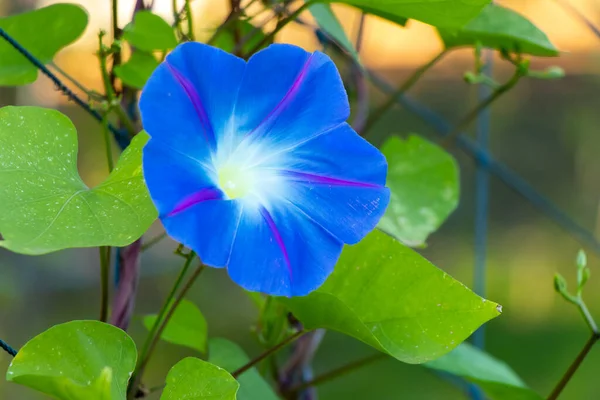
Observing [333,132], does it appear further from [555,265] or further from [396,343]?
[555,265]

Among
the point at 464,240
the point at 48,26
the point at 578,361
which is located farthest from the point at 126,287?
the point at 464,240

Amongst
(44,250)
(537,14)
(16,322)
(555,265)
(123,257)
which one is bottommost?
(16,322)

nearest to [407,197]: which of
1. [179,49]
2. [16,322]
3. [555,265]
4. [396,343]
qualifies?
[396,343]

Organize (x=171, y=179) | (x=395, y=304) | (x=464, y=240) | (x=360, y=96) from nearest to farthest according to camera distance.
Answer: (x=171, y=179)
(x=395, y=304)
(x=360, y=96)
(x=464, y=240)

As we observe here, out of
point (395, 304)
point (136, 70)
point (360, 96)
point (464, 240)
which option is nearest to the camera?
point (395, 304)

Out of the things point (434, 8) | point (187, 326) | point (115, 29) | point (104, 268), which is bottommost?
point (187, 326)

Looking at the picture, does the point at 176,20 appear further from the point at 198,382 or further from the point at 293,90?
the point at 198,382

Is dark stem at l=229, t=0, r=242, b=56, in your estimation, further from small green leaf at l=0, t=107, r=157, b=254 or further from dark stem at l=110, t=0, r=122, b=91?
small green leaf at l=0, t=107, r=157, b=254

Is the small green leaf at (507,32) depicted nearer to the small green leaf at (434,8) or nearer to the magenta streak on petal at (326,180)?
the small green leaf at (434,8)
